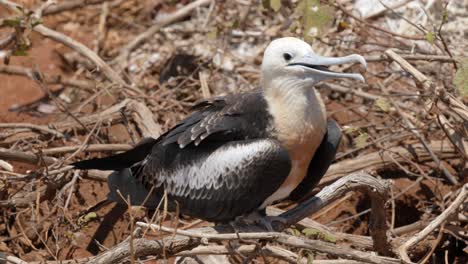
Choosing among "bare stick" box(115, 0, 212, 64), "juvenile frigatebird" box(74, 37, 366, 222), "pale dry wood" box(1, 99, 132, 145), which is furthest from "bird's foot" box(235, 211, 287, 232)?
"bare stick" box(115, 0, 212, 64)

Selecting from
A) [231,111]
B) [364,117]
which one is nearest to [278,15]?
[364,117]

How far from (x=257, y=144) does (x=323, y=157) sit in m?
0.35

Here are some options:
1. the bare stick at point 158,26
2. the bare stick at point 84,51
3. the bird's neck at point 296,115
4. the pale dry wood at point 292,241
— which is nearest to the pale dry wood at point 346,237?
the bird's neck at point 296,115

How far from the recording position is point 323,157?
3621 mm

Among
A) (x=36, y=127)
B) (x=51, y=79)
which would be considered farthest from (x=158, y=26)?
(x=36, y=127)

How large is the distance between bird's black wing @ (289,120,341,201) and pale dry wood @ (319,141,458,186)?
0.92 meters

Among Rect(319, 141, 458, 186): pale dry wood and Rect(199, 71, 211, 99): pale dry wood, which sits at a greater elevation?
Rect(199, 71, 211, 99): pale dry wood

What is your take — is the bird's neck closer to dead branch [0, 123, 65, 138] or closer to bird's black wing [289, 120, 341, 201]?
bird's black wing [289, 120, 341, 201]

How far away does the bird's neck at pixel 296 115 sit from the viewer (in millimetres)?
3441

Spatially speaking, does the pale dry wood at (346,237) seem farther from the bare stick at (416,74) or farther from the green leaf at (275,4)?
the green leaf at (275,4)

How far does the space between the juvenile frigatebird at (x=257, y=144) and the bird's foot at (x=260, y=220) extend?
0.03 meters

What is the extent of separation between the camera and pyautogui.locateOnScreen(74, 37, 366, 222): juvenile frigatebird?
3.44 metres

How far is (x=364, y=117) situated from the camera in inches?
203

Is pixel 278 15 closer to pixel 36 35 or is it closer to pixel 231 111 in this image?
pixel 36 35
